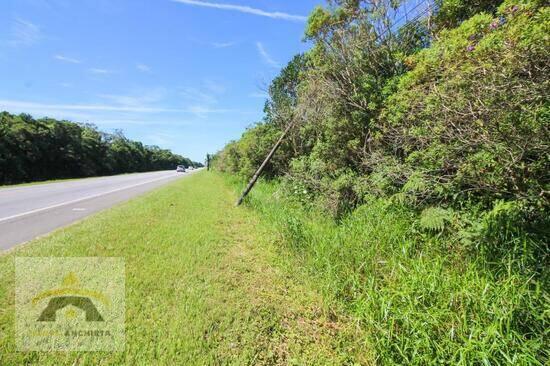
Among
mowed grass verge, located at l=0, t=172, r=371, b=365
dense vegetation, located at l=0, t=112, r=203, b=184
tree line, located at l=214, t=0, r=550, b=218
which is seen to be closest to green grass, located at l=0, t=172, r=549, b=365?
mowed grass verge, located at l=0, t=172, r=371, b=365

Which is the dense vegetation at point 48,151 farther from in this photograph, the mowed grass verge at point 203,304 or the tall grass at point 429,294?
the tall grass at point 429,294

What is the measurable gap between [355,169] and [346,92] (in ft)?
7.24

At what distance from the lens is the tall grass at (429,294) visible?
7.95 ft

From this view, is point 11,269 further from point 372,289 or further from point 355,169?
point 355,169

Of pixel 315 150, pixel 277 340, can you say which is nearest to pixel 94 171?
pixel 315 150

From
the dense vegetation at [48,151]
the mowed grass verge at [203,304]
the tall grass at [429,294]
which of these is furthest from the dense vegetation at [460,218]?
the dense vegetation at [48,151]

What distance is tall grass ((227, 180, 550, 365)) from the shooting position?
7.95ft

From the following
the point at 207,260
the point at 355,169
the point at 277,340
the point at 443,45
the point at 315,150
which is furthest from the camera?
the point at 315,150

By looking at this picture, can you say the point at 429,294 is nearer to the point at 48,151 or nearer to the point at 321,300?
the point at 321,300

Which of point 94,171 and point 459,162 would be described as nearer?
point 459,162

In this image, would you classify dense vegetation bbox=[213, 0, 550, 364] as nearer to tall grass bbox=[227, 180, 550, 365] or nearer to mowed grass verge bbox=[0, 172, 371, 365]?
tall grass bbox=[227, 180, 550, 365]

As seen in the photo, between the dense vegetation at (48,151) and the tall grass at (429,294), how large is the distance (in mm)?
35128

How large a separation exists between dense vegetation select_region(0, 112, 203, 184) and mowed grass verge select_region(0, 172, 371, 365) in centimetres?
3145

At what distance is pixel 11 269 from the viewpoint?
406 centimetres
